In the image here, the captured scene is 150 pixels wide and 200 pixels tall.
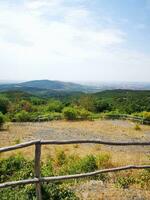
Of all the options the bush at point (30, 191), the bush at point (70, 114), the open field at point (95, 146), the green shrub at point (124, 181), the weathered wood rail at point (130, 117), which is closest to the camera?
the bush at point (30, 191)

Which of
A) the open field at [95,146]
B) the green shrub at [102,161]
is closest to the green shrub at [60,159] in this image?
the open field at [95,146]

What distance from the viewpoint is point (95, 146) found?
1881 cm

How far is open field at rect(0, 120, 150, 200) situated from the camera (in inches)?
267

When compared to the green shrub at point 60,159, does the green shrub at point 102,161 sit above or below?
→ above

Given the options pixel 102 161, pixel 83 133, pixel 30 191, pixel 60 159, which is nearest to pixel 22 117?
pixel 83 133

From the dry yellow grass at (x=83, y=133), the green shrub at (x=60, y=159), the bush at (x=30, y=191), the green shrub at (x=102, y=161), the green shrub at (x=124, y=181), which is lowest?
the dry yellow grass at (x=83, y=133)

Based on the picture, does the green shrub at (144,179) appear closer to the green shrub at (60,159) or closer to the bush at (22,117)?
the green shrub at (60,159)

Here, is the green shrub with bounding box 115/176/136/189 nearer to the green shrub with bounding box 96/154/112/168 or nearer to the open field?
the open field

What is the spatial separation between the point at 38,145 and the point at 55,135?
1944 centimetres

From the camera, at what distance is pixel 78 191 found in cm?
668

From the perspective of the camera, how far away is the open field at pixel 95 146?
22.2ft

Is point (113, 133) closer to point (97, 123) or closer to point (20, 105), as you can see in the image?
point (97, 123)

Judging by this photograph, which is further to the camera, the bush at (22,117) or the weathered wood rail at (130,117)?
the bush at (22,117)

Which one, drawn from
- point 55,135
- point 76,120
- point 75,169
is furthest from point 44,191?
point 76,120
